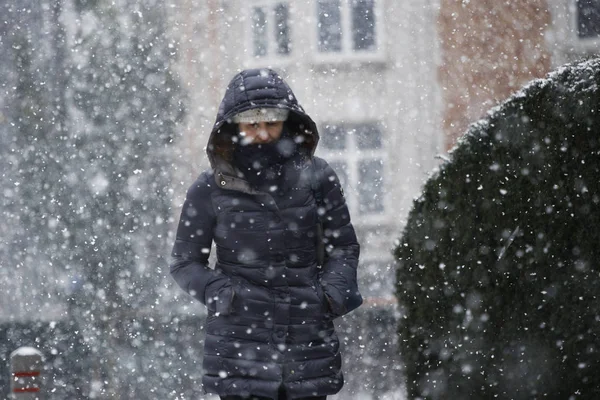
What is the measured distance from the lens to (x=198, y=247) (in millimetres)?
3660

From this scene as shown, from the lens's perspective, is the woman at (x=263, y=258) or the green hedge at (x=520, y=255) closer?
the woman at (x=263, y=258)

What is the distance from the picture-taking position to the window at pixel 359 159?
15.3m

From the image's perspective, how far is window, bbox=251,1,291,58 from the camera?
15.6 meters

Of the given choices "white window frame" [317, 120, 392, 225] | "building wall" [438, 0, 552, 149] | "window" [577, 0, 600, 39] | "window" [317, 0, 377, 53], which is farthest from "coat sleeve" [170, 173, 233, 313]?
"window" [317, 0, 377, 53]

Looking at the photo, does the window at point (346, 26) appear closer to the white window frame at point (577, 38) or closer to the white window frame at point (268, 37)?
the white window frame at point (268, 37)

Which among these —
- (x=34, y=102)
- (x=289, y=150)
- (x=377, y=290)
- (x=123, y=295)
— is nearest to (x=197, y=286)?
(x=289, y=150)

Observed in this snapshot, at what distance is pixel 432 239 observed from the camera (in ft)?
17.6

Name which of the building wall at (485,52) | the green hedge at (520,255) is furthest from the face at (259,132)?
the building wall at (485,52)

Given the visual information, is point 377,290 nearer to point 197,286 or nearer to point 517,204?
point 517,204

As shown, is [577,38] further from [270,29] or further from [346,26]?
[270,29]

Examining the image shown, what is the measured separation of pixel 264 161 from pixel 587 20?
38.8 feet

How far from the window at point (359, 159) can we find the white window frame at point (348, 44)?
3.54ft

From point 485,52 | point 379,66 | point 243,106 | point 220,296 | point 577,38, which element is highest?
point 243,106

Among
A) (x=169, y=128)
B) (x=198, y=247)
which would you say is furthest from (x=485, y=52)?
(x=198, y=247)
